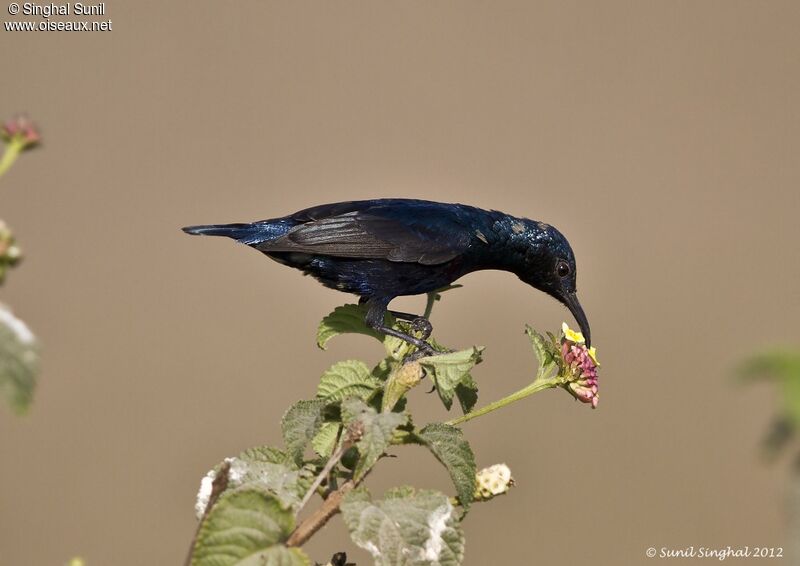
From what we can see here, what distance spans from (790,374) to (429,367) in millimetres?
1049

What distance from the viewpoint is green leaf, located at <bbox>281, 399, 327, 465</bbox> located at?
1.35 meters

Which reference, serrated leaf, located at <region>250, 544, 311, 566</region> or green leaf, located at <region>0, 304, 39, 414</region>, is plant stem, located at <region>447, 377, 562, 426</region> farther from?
green leaf, located at <region>0, 304, 39, 414</region>

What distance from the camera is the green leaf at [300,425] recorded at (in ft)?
4.42

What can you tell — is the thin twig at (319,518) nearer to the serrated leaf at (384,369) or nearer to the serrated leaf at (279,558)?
the serrated leaf at (279,558)

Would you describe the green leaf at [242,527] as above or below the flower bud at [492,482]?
below

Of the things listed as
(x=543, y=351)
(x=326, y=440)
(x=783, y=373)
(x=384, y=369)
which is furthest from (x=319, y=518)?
(x=783, y=373)

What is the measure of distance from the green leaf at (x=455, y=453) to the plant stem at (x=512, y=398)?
1.6 inches

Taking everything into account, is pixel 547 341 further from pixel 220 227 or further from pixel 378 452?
pixel 220 227

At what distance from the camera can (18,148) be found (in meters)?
0.77

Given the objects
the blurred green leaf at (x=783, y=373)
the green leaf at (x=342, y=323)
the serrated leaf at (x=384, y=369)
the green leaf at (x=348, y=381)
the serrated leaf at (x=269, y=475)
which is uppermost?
the green leaf at (x=342, y=323)

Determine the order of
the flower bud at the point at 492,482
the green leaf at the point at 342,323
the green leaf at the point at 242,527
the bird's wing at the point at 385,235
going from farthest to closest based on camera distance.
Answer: the bird's wing at the point at 385,235 < the green leaf at the point at 342,323 < the flower bud at the point at 492,482 < the green leaf at the point at 242,527

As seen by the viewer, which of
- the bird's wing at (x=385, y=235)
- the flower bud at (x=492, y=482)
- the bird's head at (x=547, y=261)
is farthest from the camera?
the bird's head at (x=547, y=261)

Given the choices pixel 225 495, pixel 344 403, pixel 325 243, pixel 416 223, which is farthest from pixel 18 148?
pixel 416 223

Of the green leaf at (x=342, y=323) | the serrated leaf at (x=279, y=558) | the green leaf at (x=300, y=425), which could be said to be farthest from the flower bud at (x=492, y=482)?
the green leaf at (x=342, y=323)
